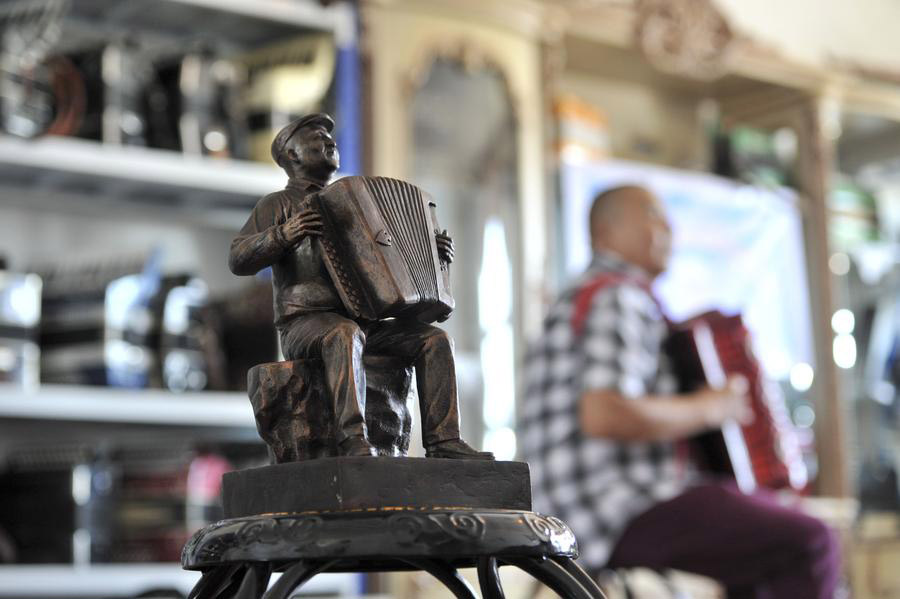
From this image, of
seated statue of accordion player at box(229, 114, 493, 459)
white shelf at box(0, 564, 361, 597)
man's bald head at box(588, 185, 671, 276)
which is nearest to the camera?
seated statue of accordion player at box(229, 114, 493, 459)

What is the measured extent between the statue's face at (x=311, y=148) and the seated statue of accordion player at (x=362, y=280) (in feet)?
0.09

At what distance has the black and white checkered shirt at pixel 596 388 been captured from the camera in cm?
199

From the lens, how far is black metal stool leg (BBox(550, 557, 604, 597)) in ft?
2.51

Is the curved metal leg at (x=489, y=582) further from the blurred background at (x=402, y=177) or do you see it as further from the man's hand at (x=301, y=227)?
the blurred background at (x=402, y=177)

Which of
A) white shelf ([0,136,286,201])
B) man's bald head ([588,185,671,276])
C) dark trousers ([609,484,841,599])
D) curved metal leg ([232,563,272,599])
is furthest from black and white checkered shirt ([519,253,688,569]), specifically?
curved metal leg ([232,563,272,599])

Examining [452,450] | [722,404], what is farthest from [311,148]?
[722,404]

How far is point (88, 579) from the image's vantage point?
200cm

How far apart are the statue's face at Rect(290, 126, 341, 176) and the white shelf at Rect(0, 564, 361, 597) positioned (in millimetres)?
1178

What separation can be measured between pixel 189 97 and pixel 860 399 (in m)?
2.40

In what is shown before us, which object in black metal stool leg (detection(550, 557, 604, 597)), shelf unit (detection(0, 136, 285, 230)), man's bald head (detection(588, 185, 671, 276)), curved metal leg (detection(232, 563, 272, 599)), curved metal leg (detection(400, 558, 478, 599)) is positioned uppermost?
shelf unit (detection(0, 136, 285, 230))

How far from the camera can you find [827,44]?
3.67 meters

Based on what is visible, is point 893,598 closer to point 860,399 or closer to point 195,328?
point 860,399

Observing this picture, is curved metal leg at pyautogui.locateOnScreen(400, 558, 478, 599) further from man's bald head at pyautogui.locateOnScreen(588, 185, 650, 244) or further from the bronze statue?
man's bald head at pyautogui.locateOnScreen(588, 185, 650, 244)

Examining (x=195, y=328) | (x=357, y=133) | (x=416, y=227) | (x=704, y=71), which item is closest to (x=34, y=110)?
(x=195, y=328)
